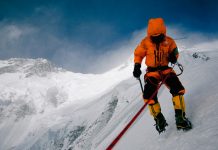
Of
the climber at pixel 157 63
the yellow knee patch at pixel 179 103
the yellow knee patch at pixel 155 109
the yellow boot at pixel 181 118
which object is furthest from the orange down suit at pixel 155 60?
the yellow boot at pixel 181 118

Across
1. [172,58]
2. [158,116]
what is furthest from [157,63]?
[158,116]

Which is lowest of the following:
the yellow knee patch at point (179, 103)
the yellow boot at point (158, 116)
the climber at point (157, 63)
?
the yellow boot at point (158, 116)

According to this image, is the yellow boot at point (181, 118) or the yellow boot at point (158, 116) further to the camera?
the yellow boot at point (158, 116)

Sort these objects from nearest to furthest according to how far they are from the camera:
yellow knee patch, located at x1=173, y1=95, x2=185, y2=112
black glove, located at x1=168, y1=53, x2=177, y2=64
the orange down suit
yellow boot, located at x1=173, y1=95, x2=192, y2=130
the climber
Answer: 1. yellow boot, located at x1=173, y1=95, x2=192, y2=130
2. yellow knee patch, located at x1=173, y1=95, x2=185, y2=112
3. the climber
4. the orange down suit
5. black glove, located at x1=168, y1=53, x2=177, y2=64

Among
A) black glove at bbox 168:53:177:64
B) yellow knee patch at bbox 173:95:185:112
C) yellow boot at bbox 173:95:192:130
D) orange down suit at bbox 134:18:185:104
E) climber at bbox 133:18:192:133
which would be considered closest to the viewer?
yellow boot at bbox 173:95:192:130

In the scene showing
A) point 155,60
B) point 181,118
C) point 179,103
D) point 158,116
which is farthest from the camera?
point 155,60

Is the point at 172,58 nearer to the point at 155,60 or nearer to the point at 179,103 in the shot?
the point at 155,60

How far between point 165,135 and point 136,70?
1.58m

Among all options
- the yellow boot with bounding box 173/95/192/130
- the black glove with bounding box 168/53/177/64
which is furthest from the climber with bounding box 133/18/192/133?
the yellow boot with bounding box 173/95/192/130

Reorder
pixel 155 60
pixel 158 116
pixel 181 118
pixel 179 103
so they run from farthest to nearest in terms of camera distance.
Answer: pixel 155 60 → pixel 158 116 → pixel 179 103 → pixel 181 118

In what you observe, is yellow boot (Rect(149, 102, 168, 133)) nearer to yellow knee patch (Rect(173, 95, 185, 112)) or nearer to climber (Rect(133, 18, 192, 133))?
climber (Rect(133, 18, 192, 133))

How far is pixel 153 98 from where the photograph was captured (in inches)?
243

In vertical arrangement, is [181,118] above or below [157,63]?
below

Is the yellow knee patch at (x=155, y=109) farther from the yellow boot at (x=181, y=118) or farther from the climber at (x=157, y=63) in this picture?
the yellow boot at (x=181, y=118)
